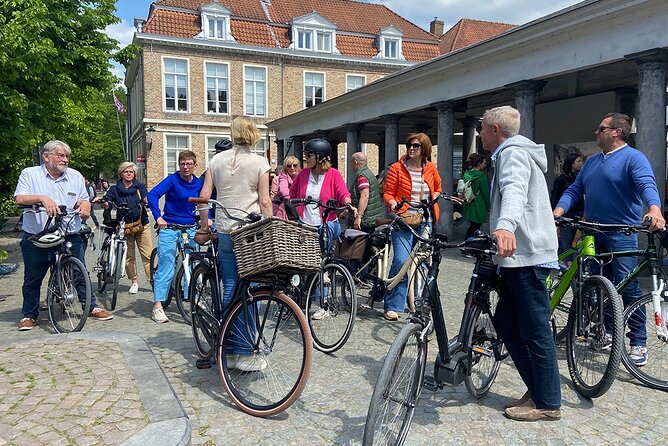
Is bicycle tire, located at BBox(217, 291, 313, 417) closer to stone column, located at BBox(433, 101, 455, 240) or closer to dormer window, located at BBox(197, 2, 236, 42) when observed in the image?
stone column, located at BBox(433, 101, 455, 240)

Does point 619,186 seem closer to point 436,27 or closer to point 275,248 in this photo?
point 275,248

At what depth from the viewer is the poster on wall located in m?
14.2

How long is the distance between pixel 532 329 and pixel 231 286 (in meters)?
2.12

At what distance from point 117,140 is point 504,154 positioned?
63.8m

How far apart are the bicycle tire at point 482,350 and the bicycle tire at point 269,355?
40.6 inches

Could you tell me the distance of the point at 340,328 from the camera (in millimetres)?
4945

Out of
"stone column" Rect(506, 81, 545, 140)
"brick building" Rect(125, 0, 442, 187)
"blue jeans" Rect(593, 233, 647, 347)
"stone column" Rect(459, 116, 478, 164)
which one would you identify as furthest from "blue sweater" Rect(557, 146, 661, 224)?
"brick building" Rect(125, 0, 442, 187)

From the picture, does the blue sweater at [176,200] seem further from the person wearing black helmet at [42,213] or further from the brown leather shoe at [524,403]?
the brown leather shoe at [524,403]

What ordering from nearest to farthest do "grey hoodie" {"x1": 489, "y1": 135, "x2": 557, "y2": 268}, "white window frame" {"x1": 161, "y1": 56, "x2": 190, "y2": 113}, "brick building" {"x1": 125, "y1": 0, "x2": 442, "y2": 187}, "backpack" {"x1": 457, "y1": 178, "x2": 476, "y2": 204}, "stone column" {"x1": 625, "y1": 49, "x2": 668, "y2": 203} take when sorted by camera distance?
Result: "grey hoodie" {"x1": 489, "y1": 135, "x2": 557, "y2": 268}
"stone column" {"x1": 625, "y1": 49, "x2": 668, "y2": 203}
"backpack" {"x1": 457, "y1": 178, "x2": 476, "y2": 204}
"white window frame" {"x1": 161, "y1": 56, "x2": 190, "y2": 113}
"brick building" {"x1": 125, "y1": 0, "x2": 442, "y2": 187}

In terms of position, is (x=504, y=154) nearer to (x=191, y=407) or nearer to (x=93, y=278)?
(x=191, y=407)

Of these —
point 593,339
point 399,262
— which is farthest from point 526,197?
point 399,262

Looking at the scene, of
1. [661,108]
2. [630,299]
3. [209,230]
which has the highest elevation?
[661,108]

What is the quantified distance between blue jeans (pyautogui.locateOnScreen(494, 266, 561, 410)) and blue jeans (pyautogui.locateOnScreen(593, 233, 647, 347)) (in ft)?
4.31

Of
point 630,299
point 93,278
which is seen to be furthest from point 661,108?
point 93,278
